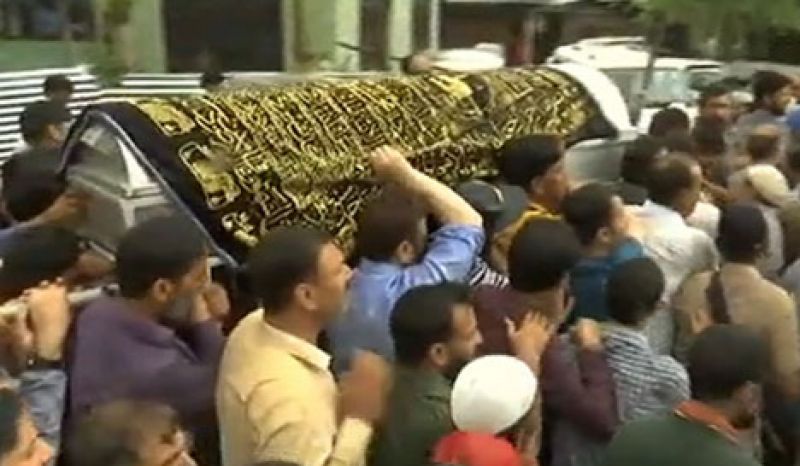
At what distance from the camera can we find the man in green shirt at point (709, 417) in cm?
307

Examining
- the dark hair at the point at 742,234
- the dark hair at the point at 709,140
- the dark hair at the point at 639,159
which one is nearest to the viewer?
the dark hair at the point at 742,234

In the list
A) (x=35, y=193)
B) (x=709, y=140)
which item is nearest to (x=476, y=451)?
(x=35, y=193)

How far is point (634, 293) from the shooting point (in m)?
3.78

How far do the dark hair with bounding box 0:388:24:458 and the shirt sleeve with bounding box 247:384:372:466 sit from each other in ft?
1.80

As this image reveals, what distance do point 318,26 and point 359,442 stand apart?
882cm

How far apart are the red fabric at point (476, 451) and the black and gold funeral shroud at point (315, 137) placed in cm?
154

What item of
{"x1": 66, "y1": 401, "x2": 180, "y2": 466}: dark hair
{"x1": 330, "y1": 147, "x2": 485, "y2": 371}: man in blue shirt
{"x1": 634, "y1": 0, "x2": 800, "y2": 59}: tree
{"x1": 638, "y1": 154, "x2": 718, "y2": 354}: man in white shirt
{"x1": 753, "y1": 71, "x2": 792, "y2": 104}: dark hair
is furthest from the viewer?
{"x1": 634, "y1": 0, "x2": 800, "y2": 59}: tree

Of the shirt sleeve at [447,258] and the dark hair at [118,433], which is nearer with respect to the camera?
the dark hair at [118,433]

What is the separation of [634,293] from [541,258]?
255mm

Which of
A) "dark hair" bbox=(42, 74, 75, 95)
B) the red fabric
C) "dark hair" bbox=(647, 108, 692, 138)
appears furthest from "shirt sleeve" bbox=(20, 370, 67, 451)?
"dark hair" bbox=(42, 74, 75, 95)

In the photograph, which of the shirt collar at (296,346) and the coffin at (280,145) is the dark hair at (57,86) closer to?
the coffin at (280,145)

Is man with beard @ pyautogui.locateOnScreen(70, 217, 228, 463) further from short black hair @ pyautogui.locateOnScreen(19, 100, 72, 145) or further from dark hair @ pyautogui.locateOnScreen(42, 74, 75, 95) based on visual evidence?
dark hair @ pyautogui.locateOnScreen(42, 74, 75, 95)

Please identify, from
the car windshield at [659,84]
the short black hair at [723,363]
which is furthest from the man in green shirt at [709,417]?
the car windshield at [659,84]

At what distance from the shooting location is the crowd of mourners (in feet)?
10.3
